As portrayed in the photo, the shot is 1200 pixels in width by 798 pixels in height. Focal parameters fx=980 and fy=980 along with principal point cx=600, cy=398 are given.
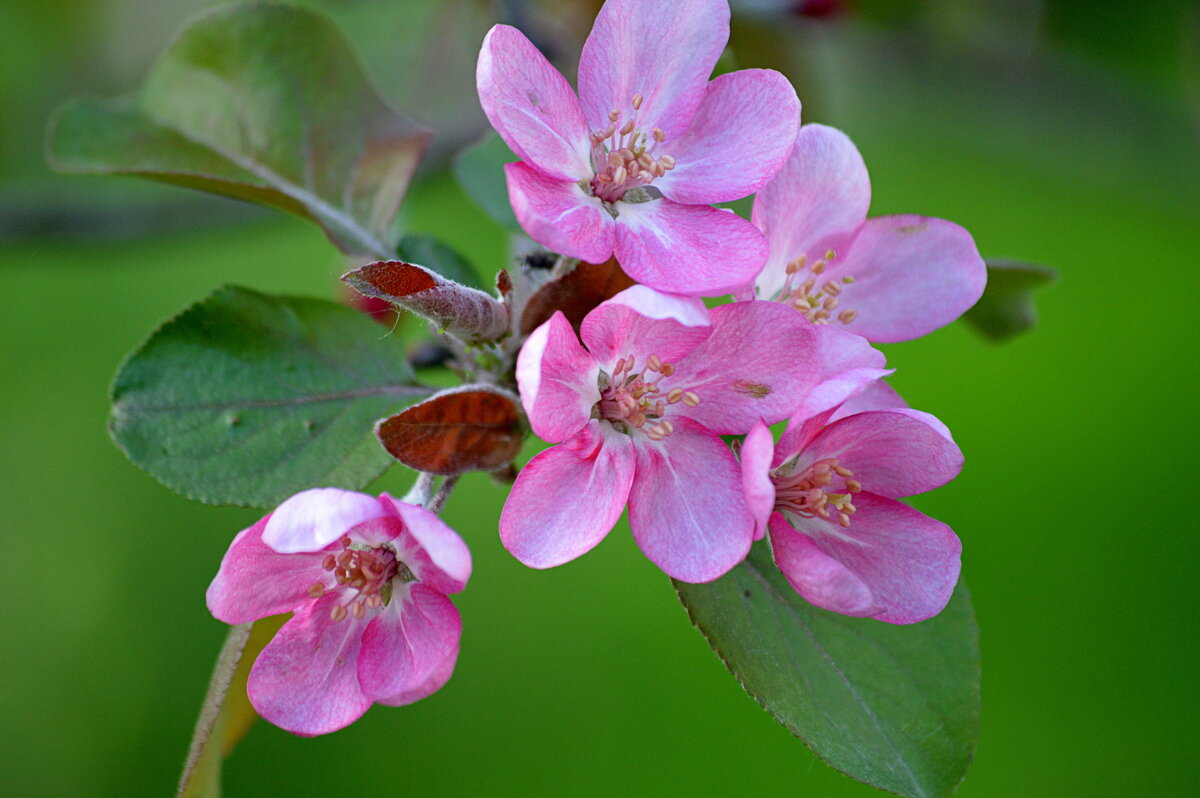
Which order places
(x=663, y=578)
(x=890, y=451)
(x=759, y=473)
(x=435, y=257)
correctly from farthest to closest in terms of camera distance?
(x=663, y=578), (x=435, y=257), (x=890, y=451), (x=759, y=473)

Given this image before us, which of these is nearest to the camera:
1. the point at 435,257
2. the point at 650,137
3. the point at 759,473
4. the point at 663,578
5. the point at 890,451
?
the point at 759,473

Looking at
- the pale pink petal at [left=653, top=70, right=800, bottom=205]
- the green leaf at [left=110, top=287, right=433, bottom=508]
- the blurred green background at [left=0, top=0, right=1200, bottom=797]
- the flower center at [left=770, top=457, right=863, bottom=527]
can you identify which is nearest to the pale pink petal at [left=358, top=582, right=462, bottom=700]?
the green leaf at [left=110, top=287, right=433, bottom=508]

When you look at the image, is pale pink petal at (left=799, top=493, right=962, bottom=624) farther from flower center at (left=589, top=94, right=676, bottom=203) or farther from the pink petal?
flower center at (left=589, top=94, right=676, bottom=203)

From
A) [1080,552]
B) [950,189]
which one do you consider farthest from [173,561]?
[950,189]

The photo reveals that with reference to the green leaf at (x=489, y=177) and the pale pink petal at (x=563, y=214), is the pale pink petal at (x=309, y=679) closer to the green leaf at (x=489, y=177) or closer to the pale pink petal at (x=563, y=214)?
the pale pink petal at (x=563, y=214)

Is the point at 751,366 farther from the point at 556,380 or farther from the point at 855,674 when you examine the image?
the point at 855,674

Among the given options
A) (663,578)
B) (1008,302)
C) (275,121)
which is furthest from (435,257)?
(663,578)
